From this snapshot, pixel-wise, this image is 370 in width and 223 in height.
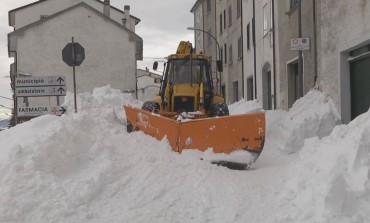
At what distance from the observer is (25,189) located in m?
5.30

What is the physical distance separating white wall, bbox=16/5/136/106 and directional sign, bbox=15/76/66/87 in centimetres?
2042

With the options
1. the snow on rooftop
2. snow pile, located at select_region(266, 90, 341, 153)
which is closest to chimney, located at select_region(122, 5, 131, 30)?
snow pile, located at select_region(266, 90, 341, 153)

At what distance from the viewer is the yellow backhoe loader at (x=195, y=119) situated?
7.71 metres

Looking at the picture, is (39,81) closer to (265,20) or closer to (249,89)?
(265,20)

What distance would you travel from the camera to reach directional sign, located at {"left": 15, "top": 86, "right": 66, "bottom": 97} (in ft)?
35.7

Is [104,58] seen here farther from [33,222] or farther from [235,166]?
[33,222]

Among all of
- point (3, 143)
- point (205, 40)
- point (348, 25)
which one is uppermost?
point (205, 40)

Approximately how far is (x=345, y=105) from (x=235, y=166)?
4.30 meters

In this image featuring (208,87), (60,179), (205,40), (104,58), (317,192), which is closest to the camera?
(317,192)

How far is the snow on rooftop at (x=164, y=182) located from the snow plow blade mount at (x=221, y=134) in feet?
0.72

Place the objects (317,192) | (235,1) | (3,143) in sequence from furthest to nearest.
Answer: (235,1)
(3,143)
(317,192)

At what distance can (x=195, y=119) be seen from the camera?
8.22m

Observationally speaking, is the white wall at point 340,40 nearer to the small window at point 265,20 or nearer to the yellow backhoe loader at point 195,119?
the yellow backhoe loader at point 195,119

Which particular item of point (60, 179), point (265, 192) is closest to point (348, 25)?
point (265, 192)
